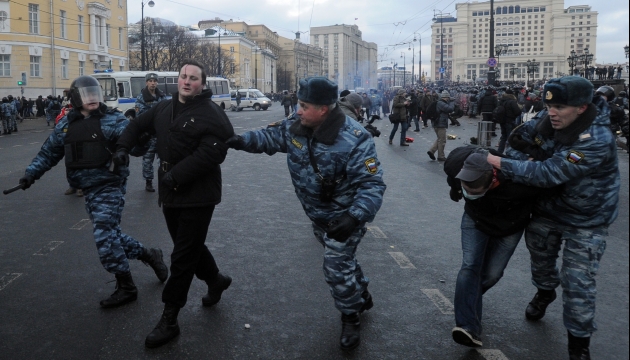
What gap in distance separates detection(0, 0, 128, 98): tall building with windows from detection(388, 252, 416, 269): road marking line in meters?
39.9

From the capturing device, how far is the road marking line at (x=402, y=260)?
19.0ft

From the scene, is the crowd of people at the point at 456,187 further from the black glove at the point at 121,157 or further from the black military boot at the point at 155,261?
the black military boot at the point at 155,261

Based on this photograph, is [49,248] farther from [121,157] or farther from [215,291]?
[121,157]

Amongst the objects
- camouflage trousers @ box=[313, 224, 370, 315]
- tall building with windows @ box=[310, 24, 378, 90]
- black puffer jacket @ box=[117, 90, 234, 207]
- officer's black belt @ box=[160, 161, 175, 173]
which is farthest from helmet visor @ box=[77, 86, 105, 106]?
tall building with windows @ box=[310, 24, 378, 90]

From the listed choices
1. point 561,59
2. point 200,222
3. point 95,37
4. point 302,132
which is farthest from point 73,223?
point 561,59

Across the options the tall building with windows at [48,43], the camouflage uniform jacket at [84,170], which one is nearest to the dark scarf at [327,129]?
the camouflage uniform jacket at [84,170]

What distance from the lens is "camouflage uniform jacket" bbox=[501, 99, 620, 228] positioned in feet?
11.2

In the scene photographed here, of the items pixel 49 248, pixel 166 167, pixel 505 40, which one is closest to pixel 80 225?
pixel 49 248

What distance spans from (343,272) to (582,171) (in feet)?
5.07

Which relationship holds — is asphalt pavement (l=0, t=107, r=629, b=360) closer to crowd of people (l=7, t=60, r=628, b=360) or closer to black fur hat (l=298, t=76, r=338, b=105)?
crowd of people (l=7, t=60, r=628, b=360)

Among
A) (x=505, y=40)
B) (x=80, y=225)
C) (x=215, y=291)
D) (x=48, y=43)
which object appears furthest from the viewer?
(x=505, y=40)

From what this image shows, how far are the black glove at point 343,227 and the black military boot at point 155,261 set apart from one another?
2.14m

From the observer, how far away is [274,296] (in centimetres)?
488

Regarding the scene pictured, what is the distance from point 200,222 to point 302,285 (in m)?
1.44
